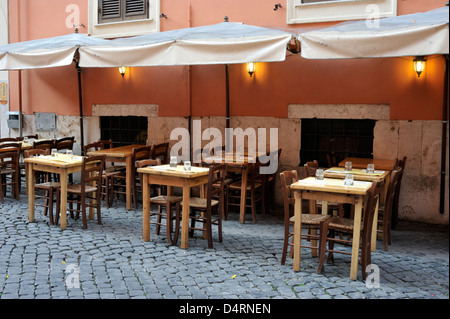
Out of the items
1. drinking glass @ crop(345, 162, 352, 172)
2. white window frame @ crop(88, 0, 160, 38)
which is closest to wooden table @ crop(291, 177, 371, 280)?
drinking glass @ crop(345, 162, 352, 172)

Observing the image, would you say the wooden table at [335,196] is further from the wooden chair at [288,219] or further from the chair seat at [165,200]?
the chair seat at [165,200]

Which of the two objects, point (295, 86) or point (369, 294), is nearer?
point (369, 294)

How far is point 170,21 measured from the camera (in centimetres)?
1080

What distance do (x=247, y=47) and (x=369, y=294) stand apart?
361 centimetres

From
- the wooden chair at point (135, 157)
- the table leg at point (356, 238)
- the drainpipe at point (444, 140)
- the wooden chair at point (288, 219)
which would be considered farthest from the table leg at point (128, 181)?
the drainpipe at point (444, 140)

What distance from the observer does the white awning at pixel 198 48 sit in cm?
688

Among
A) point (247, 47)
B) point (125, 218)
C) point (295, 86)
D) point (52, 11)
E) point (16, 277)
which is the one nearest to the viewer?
point (16, 277)

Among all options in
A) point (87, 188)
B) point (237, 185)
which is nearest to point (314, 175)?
point (237, 185)

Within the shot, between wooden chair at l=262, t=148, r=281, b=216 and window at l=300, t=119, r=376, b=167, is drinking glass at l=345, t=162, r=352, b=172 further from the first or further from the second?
wooden chair at l=262, t=148, r=281, b=216

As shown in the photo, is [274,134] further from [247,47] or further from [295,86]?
[247,47]

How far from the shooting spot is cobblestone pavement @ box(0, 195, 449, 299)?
524 cm

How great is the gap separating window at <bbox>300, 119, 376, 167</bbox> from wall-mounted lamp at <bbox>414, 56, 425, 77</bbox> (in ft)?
3.84

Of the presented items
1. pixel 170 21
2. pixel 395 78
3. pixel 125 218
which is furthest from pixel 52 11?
pixel 395 78
